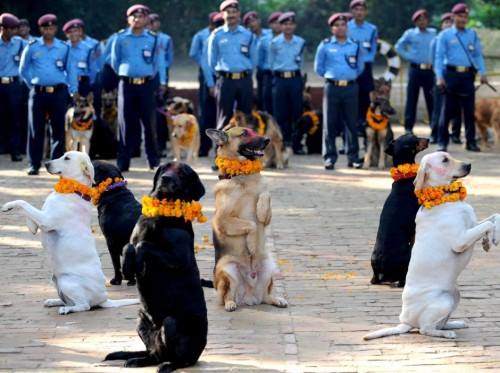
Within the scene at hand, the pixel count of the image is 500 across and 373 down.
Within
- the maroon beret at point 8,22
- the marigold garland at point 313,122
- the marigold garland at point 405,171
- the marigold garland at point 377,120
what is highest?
the maroon beret at point 8,22

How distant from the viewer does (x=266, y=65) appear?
72.0 feet

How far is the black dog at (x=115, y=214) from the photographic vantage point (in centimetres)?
1159

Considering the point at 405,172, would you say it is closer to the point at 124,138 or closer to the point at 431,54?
the point at 124,138

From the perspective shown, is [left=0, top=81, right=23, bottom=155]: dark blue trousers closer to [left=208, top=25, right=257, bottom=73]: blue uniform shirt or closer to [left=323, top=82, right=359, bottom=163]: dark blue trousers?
[left=208, top=25, right=257, bottom=73]: blue uniform shirt

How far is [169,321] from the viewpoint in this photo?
28.8ft

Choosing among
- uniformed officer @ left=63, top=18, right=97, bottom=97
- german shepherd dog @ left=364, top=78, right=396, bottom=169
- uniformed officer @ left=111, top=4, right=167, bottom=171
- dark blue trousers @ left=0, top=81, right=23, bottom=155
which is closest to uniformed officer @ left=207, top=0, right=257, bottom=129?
uniformed officer @ left=111, top=4, right=167, bottom=171

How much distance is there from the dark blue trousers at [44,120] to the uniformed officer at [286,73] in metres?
3.84

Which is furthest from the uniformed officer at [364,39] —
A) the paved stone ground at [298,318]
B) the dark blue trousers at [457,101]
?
the paved stone ground at [298,318]

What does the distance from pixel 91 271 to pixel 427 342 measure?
283 centimetres

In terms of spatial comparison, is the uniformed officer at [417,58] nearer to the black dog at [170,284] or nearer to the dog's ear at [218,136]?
the dog's ear at [218,136]

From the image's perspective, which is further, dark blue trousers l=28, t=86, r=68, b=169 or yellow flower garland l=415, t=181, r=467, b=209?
dark blue trousers l=28, t=86, r=68, b=169

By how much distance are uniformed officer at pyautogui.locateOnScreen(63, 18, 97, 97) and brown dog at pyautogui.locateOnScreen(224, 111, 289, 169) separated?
374cm

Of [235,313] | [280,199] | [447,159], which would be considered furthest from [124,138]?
[447,159]

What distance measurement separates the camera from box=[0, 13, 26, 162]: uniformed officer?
20859 millimetres
